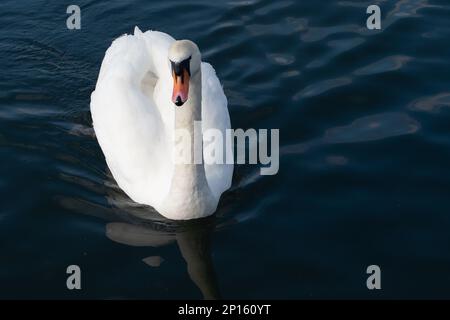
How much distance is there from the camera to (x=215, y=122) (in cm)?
1059

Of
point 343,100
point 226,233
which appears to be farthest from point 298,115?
point 226,233

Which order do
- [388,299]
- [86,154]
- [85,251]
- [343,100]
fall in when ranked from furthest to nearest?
[343,100] < [86,154] < [85,251] < [388,299]

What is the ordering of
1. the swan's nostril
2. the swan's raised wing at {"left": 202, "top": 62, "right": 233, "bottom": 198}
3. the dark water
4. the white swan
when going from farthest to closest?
the swan's raised wing at {"left": 202, "top": 62, "right": 233, "bottom": 198}, the white swan, the dark water, the swan's nostril

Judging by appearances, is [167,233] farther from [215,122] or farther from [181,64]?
[181,64]

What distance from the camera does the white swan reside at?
938 cm

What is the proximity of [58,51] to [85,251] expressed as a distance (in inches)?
203

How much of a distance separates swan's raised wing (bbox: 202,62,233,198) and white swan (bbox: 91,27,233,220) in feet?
0.04

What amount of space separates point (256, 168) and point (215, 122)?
783 millimetres

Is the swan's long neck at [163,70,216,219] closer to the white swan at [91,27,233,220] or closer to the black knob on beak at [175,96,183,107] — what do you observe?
the white swan at [91,27,233,220]

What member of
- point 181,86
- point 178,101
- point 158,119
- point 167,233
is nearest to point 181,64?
point 181,86

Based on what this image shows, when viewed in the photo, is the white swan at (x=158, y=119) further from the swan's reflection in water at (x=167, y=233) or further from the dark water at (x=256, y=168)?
the dark water at (x=256, y=168)

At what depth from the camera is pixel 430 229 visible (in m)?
9.65

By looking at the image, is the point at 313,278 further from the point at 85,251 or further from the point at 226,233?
the point at 85,251

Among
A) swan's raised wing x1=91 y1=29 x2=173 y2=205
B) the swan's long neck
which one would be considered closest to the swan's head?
the swan's long neck
